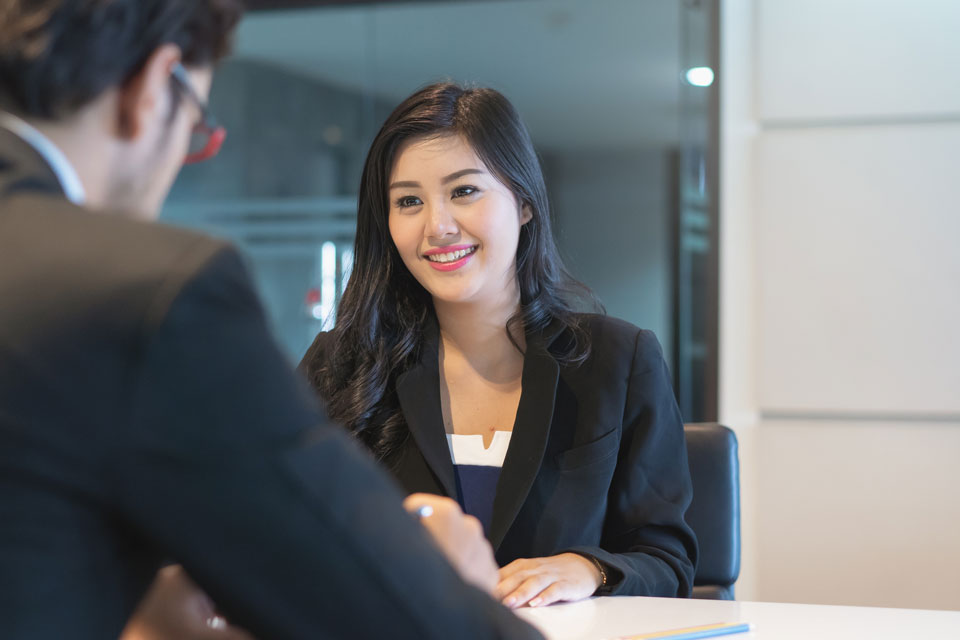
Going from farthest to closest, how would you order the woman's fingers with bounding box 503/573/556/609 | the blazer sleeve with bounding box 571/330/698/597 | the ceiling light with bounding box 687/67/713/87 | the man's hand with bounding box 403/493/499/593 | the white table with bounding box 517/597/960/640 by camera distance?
the ceiling light with bounding box 687/67/713/87
the blazer sleeve with bounding box 571/330/698/597
the woman's fingers with bounding box 503/573/556/609
the white table with bounding box 517/597/960/640
the man's hand with bounding box 403/493/499/593

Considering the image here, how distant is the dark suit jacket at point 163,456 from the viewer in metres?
0.56

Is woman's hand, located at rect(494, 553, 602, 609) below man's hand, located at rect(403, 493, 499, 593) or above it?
below

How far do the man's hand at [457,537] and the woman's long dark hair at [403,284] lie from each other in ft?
3.40

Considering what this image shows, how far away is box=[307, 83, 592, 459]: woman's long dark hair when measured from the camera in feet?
6.33

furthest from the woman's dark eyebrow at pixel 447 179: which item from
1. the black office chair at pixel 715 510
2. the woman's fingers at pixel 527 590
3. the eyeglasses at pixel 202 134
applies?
the eyeglasses at pixel 202 134

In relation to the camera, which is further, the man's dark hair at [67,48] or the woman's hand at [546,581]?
the woman's hand at [546,581]

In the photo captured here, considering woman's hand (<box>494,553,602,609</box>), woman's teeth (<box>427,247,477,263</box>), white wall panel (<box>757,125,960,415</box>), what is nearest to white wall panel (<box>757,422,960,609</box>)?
white wall panel (<box>757,125,960,415</box>)

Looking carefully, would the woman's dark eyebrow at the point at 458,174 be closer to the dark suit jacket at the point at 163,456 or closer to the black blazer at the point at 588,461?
the black blazer at the point at 588,461

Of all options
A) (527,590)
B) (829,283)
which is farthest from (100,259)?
(829,283)

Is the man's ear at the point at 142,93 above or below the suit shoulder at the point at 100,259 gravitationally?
above

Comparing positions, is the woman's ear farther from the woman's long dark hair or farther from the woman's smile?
the woman's smile

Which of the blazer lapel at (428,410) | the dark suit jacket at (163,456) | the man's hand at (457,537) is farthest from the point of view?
the blazer lapel at (428,410)

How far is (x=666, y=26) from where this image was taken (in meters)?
4.09

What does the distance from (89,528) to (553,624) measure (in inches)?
32.4
